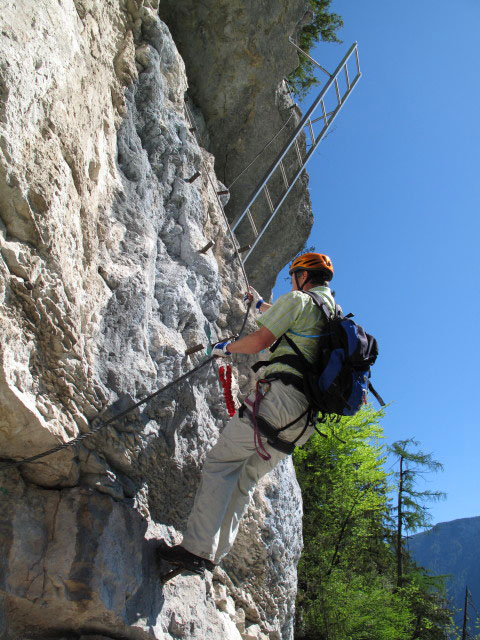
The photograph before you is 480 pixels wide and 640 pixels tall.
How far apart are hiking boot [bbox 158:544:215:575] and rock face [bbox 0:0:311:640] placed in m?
0.17

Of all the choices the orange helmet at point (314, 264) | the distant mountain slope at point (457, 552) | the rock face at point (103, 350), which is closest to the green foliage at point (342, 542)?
the rock face at point (103, 350)

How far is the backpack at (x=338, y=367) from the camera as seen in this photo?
3916 millimetres

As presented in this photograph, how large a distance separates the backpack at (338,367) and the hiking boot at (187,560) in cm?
131

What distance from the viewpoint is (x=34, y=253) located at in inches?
134

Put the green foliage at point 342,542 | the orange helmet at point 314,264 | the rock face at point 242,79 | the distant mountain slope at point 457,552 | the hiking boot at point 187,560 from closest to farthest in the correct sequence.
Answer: the hiking boot at point 187,560, the orange helmet at point 314,264, the rock face at point 242,79, the green foliage at point 342,542, the distant mountain slope at point 457,552

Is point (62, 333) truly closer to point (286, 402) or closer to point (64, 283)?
point (64, 283)

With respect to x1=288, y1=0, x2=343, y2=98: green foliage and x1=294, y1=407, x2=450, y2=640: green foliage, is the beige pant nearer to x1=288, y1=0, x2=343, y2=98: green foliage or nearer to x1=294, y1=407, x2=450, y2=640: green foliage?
x1=294, y1=407, x2=450, y2=640: green foliage

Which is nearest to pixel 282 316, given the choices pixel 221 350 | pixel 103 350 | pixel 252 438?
pixel 221 350

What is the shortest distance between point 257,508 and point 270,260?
6.02 meters

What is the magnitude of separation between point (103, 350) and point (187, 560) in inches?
62.0

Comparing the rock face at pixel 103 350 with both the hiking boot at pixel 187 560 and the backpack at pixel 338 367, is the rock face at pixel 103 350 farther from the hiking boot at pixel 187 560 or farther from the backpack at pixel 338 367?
the backpack at pixel 338 367

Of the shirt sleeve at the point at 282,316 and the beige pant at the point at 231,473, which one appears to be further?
the shirt sleeve at the point at 282,316

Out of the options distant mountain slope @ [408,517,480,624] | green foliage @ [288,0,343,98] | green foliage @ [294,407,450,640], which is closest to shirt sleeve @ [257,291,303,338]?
green foliage @ [294,407,450,640]

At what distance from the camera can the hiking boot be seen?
12.7 ft
